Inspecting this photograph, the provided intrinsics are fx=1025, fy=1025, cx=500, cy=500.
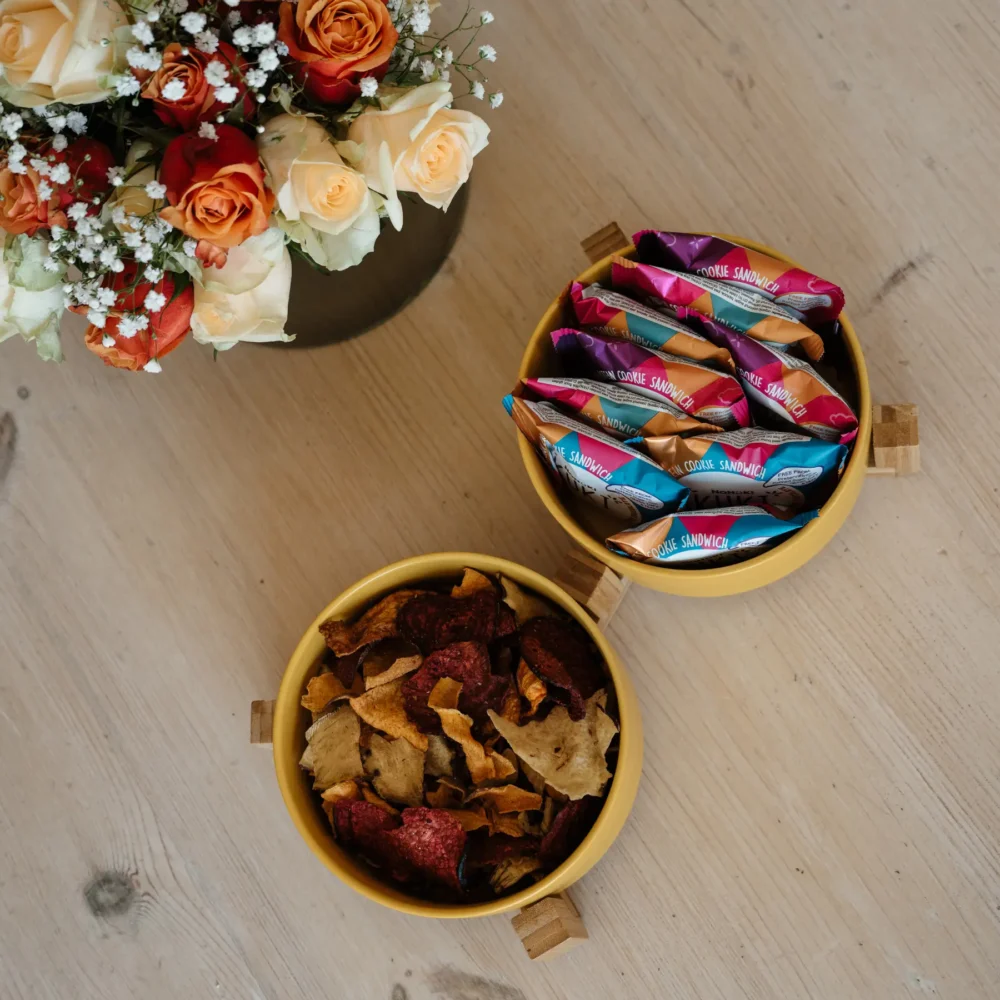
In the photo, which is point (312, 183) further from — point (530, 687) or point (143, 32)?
point (530, 687)

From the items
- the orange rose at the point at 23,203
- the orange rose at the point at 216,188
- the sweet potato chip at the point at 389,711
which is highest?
the orange rose at the point at 216,188

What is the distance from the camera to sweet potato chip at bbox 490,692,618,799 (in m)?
0.65

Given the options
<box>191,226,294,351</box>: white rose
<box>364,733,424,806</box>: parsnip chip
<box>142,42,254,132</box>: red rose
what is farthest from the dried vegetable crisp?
<box>142,42,254,132</box>: red rose

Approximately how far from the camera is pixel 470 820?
660 mm

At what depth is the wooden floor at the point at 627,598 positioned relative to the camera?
741 millimetres

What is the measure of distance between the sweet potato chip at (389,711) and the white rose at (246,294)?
0.82 ft

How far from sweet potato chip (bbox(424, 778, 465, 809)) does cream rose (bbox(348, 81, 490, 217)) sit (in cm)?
37

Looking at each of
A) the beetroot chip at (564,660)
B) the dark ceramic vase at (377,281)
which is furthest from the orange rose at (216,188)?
the beetroot chip at (564,660)

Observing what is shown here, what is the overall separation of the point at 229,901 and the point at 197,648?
20 centimetres

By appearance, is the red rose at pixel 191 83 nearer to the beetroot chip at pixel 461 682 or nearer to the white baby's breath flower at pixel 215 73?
the white baby's breath flower at pixel 215 73

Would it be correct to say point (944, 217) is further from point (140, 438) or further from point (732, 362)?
point (140, 438)

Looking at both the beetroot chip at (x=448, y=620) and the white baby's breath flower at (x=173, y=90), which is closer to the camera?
the white baby's breath flower at (x=173, y=90)

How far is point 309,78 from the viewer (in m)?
0.53

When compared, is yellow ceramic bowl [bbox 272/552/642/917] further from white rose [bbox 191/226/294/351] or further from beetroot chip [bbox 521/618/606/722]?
white rose [bbox 191/226/294/351]
